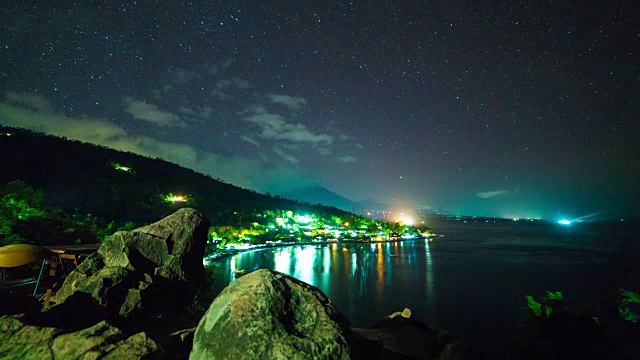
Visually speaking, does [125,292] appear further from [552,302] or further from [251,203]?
[251,203]

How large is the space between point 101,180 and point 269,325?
4810 inches

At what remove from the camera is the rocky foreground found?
509 centimetres

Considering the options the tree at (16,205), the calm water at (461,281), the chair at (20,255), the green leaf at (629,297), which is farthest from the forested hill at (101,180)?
the green leaf at (629,297)

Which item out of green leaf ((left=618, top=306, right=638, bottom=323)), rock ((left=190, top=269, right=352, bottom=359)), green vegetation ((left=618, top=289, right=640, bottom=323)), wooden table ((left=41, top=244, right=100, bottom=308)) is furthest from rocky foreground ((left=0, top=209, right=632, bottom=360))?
green vegetation ((left=618, top=289, right=640, bottom=323))

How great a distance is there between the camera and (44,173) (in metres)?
90.9

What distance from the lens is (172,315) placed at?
1241cm

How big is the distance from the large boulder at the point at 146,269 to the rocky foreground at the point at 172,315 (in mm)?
39

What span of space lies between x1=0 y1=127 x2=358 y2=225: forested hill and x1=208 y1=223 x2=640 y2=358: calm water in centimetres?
3584

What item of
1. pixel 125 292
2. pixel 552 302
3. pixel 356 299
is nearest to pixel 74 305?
pixel 125 292

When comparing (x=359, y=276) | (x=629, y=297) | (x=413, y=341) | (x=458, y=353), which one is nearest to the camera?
(x=458, y=353)

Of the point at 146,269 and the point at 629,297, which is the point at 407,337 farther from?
the point at 629,297

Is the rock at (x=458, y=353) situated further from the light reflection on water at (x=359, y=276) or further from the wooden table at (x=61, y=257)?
the light reflection on water at (x=359, y=276)

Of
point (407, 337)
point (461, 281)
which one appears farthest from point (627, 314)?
point (407, 337)

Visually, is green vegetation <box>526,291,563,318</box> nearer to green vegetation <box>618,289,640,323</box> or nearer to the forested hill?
green vegetation <box>618,289,640,323</box>
